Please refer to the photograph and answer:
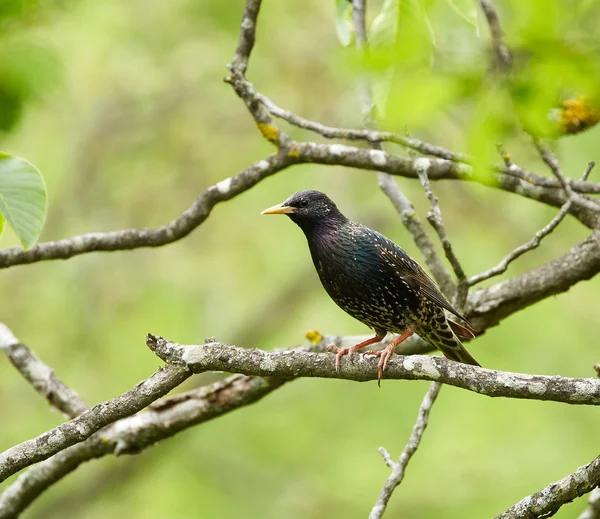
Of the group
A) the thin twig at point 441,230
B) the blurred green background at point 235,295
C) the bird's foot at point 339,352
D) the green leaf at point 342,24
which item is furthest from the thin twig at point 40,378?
the blurred green background at point 235,295

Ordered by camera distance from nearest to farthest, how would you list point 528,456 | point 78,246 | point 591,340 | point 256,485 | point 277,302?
point 78,246 → point 528,456 → point 591,340 → point 256,485 → point 277,302

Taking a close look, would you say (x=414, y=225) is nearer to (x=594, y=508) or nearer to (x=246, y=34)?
(x=246, y=34)

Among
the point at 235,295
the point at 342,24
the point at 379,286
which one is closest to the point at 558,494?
the point at 379,286

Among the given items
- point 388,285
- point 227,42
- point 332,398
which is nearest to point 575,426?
point 332,398

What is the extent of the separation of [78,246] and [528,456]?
504 centimetres

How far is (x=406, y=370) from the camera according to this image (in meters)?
3.21

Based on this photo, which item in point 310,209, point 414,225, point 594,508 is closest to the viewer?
point 594,508

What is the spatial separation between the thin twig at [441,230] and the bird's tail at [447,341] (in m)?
0.42

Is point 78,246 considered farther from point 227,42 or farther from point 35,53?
point 227,42

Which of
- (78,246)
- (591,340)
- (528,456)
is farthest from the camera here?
(591,340)

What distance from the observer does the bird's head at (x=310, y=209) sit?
4.86 metres

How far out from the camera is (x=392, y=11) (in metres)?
3.06

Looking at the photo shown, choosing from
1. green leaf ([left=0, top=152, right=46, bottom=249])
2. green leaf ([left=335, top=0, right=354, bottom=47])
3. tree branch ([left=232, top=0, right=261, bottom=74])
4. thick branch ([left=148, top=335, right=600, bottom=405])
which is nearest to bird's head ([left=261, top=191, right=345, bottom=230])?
tree branch ([left=232, top=0, right=261, bottom=74])

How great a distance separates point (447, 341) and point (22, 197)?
2679 millimetres
